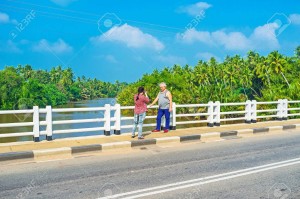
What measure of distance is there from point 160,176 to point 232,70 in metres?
72.9

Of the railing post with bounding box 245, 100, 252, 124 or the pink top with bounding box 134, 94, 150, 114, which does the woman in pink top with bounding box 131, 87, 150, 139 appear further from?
the railing post with bounding box 245, 100, 252, 124

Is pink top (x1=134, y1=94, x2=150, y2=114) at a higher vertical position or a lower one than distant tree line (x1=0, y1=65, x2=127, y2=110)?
lower

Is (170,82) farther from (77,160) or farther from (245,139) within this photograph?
(77,160)

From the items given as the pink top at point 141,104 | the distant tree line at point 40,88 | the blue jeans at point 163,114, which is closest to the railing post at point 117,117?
the pink top at point 141,104

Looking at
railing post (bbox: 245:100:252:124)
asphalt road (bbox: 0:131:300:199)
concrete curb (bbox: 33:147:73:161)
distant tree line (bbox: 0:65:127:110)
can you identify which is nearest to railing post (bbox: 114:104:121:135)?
asphalt road (bbox: 0:131:300:199)

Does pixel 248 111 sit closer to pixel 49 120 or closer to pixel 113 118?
pixel 113 118

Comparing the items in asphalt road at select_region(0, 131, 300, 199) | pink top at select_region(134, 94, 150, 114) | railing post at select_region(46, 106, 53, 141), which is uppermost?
pink top at select_region(134, 94, 150, 114)

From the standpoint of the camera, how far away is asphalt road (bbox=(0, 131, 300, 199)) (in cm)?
550

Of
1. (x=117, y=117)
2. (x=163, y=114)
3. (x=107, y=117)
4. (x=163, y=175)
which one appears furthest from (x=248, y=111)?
(x=163, y=175)

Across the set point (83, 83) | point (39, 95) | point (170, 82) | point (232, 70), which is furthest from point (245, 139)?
point (83, 83)

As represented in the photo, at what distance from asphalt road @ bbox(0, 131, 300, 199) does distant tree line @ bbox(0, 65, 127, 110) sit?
266ft

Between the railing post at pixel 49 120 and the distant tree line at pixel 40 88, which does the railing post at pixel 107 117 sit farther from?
the distant tree line at pixel 40 88

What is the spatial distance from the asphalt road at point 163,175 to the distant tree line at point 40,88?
81209mm

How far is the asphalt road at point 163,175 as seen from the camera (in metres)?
5.50
